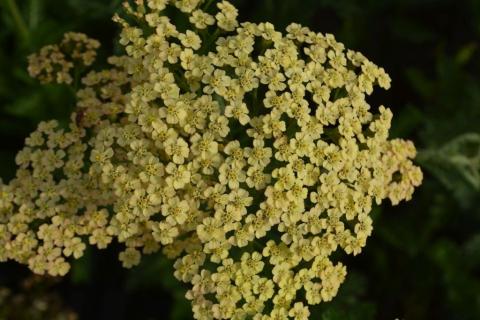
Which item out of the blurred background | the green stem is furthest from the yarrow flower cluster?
the green stem

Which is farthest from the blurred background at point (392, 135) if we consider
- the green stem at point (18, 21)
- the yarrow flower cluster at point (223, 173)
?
the yarrow flower cluster at point (223, 173)

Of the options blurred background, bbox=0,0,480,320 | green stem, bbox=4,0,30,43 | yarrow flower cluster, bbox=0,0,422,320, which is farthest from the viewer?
blurred background, bbox=0,0,480,320

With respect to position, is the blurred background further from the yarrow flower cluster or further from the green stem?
the yarrow flower cluster

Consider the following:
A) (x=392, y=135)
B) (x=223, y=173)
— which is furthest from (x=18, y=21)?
(x=392, y=135)

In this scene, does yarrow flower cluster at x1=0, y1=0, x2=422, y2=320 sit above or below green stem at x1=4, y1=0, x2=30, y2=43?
below

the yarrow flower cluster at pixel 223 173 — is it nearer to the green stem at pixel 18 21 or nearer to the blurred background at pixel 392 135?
the blurred background at pixel 392 135
